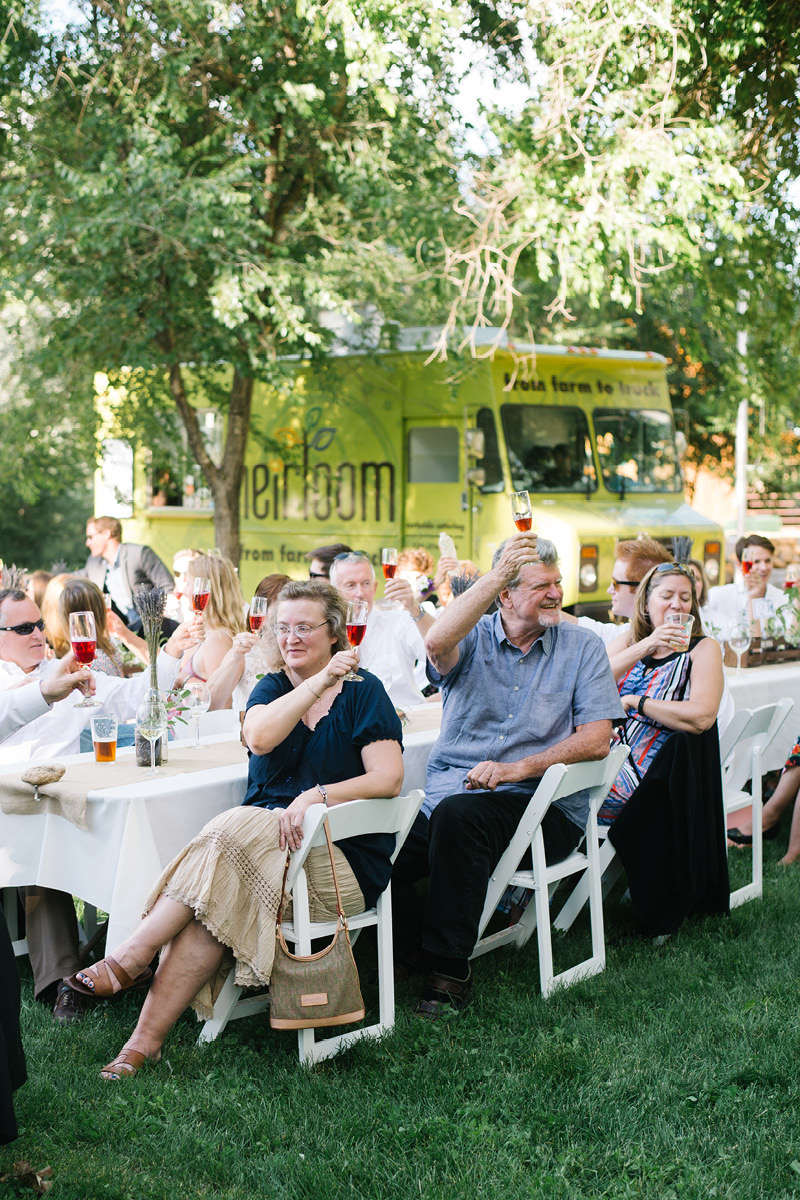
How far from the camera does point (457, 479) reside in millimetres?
10734

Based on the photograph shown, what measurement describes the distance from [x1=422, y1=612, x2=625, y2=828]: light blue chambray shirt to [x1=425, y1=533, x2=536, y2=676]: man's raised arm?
0.16 metres

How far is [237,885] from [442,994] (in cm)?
89

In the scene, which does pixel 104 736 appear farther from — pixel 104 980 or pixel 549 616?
pixel 549 616

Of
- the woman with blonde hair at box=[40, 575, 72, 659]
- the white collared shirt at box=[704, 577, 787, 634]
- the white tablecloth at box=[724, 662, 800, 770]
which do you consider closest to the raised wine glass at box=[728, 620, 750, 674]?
the white tablecloth at box=[724, 662, 800, 770]

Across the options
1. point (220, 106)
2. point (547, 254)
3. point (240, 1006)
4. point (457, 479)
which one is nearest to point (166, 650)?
point (240, 1006)

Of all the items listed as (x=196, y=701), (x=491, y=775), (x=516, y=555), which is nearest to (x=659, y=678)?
(x=491, y=775)

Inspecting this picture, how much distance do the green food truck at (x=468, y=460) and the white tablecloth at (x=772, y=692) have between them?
367 centimetres

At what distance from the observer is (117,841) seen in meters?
3.73

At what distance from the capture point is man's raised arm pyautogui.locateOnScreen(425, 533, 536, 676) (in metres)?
4.11

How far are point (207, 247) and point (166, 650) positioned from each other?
217 inches

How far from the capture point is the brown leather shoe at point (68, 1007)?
3896mm

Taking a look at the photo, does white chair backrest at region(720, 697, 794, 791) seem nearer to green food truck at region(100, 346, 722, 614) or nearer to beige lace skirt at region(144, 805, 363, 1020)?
beige lace skirt at region(144, 805, 363, 1020)

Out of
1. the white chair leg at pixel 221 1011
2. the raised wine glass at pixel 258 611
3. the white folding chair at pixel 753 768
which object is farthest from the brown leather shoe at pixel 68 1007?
the white folding chair at pixel 753 768

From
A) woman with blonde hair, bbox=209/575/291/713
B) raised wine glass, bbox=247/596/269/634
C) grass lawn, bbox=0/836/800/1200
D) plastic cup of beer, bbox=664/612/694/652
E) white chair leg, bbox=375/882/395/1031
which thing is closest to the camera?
grass lawn, bbox=0/836/800/1200
